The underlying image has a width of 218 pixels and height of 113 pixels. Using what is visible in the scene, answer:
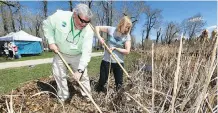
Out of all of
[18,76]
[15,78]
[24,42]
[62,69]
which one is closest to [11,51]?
[24,42]

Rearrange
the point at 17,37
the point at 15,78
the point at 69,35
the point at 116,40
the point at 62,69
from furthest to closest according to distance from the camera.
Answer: the point at 17,37, the point at 15,78, the point at 116,40, the point at 62,69, the point at 69,35

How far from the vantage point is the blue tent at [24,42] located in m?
23.3

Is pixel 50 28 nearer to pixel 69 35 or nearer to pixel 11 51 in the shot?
pixel 69 35

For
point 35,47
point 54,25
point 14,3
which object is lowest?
point 35,47

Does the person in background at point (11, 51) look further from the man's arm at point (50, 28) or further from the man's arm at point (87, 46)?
the man's arm at point (87, 46)

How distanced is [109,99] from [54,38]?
1.26m

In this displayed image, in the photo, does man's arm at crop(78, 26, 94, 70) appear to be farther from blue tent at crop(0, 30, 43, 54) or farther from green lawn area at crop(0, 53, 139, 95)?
blue tent at crop(0, 30, 43, 54)

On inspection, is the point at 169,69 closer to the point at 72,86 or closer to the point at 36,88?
the point at 72,86

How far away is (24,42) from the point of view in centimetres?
2481

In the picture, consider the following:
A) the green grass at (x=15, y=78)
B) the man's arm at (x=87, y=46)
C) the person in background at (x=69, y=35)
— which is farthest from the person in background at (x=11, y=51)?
the man's arm at (x=87, y=46)

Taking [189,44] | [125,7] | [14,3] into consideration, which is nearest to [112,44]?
[189,44]

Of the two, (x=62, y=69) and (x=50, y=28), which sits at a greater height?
(x=50, y=28)

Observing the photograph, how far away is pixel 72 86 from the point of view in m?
5.31

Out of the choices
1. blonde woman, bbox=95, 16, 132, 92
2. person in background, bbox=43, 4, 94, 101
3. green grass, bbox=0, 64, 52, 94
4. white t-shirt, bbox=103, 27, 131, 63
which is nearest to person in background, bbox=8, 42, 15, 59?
green grass, bbox=0, 64, 52, 94
